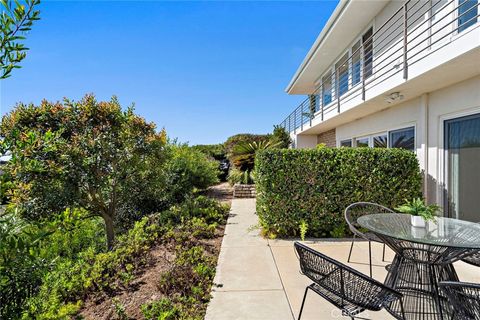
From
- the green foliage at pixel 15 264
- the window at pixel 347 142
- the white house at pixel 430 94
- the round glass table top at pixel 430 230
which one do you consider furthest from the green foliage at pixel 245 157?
the green foliage at pixel 15 264

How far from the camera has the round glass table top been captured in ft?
8.90

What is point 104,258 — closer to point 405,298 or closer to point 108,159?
point 108,159

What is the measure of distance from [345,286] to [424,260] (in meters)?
1.23

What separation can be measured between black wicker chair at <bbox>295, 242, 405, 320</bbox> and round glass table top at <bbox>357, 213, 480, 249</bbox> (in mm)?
708

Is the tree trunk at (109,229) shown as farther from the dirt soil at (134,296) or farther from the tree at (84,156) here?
the dirt soil at (134,296)

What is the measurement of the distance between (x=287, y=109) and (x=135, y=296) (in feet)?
60.8

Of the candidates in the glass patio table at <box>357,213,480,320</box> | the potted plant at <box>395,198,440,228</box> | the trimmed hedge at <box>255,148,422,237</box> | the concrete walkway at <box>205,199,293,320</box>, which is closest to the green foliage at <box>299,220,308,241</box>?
the trimmed hedge at <box>255,148,422,237</box>

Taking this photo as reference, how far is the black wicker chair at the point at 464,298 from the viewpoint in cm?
189

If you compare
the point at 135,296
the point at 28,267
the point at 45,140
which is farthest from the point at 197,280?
the point at 45,140

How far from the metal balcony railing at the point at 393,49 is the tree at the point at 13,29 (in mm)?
5264

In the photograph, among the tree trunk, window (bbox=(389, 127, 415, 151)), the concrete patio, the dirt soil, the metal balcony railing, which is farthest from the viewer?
window (bbox=(389, 127, 415, 151))

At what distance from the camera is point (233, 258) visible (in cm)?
495

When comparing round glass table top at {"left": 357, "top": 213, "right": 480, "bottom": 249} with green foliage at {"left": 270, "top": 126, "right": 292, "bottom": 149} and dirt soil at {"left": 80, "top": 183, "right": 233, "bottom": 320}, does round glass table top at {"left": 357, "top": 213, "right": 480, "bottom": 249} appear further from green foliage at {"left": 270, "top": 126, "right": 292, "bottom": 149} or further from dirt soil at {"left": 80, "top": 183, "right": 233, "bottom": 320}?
green foliage at {"left": 270, "top": 126, "right": 292, "bottom": 149}

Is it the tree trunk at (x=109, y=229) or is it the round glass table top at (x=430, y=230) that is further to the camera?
the tree trunk at (x=109, y=229)
